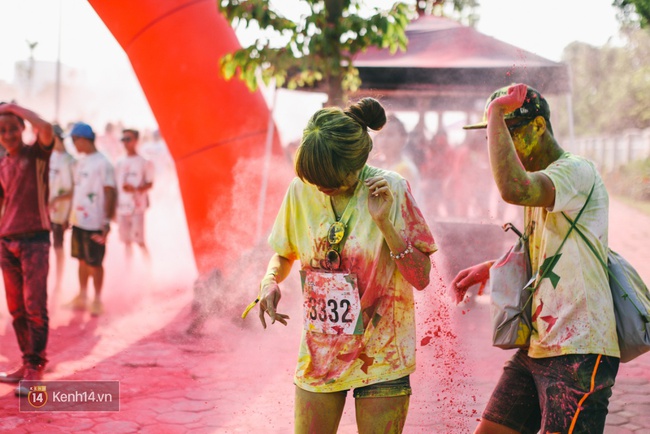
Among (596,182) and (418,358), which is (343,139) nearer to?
(596,182)

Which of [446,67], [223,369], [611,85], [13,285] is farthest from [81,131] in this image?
[611,85]

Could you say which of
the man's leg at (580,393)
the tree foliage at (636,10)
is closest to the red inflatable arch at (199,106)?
the tree foliage at (636,10)

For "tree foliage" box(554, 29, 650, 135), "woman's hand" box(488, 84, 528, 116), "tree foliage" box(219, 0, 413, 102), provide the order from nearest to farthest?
"woman's hand" box(488, 84, 528, 116)
"tree foliage" box(219, 0, 413, 102)
"tree foliage" box(554, 29, 650, 135)

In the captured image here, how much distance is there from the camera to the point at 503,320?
2.62 metres

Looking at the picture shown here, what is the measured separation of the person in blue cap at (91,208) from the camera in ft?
24.1

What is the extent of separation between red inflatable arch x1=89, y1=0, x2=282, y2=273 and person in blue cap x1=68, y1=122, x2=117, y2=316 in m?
0.73

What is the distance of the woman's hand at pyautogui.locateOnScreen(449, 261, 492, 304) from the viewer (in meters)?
2.94

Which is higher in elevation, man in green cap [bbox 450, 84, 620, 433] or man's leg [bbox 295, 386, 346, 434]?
man in green cap [bbox 450, 84, 620, 433]

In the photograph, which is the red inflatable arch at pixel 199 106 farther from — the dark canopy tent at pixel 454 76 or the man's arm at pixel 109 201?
the dark canopy tent at pixel 454 76

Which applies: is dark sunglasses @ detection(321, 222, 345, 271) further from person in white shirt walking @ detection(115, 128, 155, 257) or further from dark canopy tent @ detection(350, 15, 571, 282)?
person in white shirt walking @ detection(115, 128, 155, 257)

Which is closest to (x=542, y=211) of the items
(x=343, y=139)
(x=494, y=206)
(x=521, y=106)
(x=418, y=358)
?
(x=521, y=106)

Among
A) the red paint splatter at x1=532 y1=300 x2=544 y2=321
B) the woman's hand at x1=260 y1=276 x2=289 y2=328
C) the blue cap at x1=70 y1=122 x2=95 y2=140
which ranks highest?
the blue cap at x1=70 y1=122 x2=95 y2=140

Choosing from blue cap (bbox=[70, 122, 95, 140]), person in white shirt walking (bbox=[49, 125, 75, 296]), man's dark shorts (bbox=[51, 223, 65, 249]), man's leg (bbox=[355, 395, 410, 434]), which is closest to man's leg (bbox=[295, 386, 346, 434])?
man's leg (bbox=[355, 395, 410, 434])

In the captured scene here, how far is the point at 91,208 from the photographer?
24.1 ft
